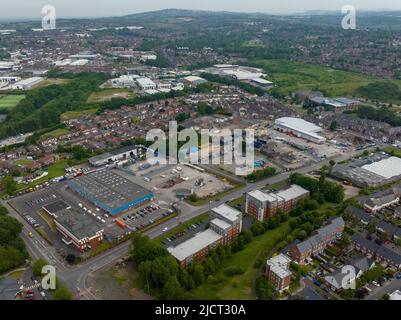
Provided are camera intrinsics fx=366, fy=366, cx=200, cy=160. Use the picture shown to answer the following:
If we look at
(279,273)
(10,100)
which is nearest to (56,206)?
(279,273)

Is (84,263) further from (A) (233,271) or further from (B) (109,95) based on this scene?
(B) (109,95)

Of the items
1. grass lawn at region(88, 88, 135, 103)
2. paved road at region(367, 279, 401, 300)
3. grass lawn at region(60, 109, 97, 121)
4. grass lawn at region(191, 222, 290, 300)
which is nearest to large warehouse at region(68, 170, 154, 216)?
grass lawn at region(191, 222, 290, 300)

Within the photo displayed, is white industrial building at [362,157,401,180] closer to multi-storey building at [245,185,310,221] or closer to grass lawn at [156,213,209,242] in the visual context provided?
multi-storey building at [245,185,310,221]

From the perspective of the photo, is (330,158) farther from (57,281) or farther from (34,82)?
(34,82)

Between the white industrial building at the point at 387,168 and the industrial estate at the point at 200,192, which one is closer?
the industrial estate at the point at 200,192

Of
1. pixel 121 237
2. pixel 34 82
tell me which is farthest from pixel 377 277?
pixel 34 82

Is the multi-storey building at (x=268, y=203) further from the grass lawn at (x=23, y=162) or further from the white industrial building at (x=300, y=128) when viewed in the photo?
the grass lawn at (x=23, y=162)

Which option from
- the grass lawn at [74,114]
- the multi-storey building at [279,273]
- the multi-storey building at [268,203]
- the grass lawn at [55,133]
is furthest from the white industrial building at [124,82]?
the multi-storey building at [279,273]
